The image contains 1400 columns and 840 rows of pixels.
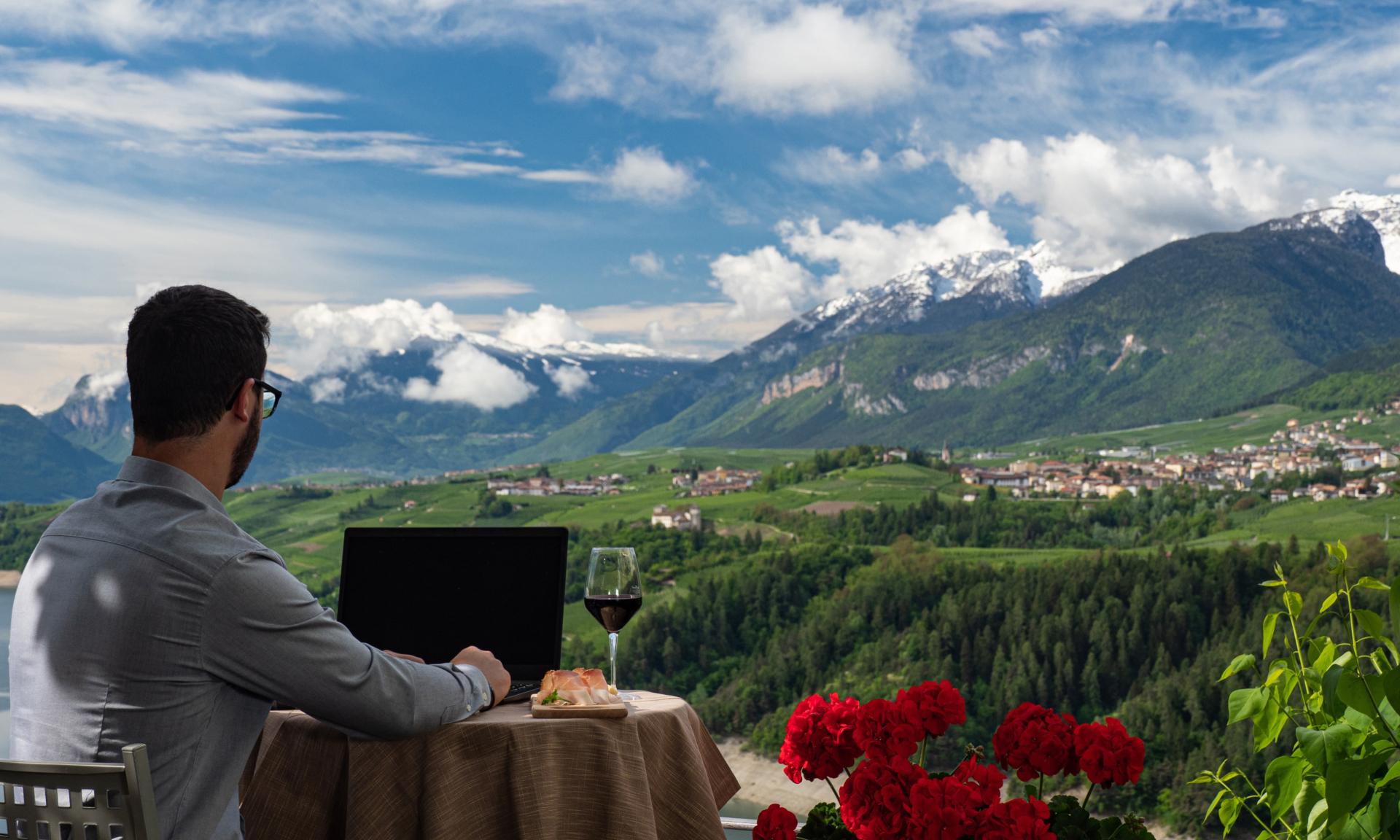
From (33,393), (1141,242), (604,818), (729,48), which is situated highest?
(729,48)

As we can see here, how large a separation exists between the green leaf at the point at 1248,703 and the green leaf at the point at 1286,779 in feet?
0.35

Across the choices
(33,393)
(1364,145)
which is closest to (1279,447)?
(1364,145)

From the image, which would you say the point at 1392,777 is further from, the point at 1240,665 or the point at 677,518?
the point at 677,518

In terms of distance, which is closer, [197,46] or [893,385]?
[197,46]

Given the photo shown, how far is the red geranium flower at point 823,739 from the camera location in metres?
2.09

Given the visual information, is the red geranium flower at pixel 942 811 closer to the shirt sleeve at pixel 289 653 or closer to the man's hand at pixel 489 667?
the man's hand at pixel 489 667

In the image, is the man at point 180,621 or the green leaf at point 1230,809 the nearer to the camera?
the man at point 180,621

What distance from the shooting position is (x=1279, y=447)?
38.7 metres

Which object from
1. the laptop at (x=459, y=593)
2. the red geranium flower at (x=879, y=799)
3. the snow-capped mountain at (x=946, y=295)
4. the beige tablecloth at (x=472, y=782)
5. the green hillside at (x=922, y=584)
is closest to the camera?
the beige tablecloth at (x=472, y=782)

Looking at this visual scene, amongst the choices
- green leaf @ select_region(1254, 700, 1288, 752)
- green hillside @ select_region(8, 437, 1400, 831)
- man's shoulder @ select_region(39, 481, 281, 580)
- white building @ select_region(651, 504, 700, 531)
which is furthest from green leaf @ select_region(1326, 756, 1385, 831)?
white building @ select_region(651, 504, 700, 531)

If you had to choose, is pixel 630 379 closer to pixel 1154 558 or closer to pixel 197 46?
pixel 197 46

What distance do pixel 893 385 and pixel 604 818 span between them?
213ft

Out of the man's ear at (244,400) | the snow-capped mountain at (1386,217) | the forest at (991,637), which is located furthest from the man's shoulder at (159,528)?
the snow-capped mountain at (1386,217)

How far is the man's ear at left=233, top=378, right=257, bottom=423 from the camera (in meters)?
1.47
